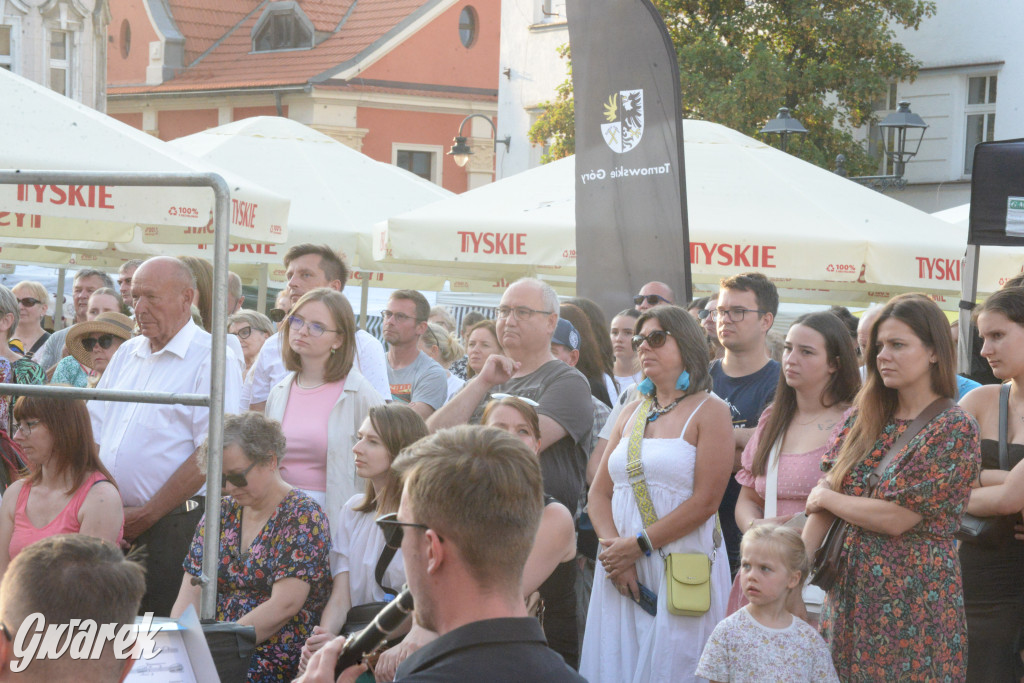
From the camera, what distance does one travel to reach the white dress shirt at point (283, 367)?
19.7 feet

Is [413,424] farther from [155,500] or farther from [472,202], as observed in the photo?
[472,202]

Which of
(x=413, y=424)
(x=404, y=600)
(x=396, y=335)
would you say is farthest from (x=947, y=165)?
(x=404, y=600)

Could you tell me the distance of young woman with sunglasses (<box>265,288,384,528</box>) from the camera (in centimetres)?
541

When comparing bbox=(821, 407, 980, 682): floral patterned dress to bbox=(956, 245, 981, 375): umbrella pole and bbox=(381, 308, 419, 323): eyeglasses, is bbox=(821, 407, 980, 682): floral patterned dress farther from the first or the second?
bbox=(381, 308, 419, 323): eyeglasses

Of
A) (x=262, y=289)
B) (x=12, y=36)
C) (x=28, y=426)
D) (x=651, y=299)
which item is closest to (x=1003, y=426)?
(x=651, y=299)

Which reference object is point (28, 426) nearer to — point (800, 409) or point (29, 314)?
point (800, 409)

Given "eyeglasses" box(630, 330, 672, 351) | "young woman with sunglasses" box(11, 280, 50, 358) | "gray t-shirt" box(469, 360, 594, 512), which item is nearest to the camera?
"eyeglasses" box(630, 330, 672, 351)

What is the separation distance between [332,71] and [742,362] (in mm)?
30618

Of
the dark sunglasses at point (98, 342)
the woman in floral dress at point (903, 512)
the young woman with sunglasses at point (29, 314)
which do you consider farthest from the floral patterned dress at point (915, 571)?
the young woman with sunglasses at point (29, 314)

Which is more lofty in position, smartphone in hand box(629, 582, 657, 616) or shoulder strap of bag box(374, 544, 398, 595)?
shoulder strap of bag box(374, 544, 398, 595)

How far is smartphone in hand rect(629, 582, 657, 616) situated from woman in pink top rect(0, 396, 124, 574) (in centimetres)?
200

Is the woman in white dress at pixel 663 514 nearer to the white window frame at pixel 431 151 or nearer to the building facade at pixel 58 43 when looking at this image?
the building facade at pixel 58 43

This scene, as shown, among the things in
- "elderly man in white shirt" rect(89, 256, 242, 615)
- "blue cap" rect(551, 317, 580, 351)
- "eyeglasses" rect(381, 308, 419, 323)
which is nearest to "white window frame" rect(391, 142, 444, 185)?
"eyeglasses" rect(381, 308, 419, 323)

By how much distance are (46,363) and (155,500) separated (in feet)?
13.3
